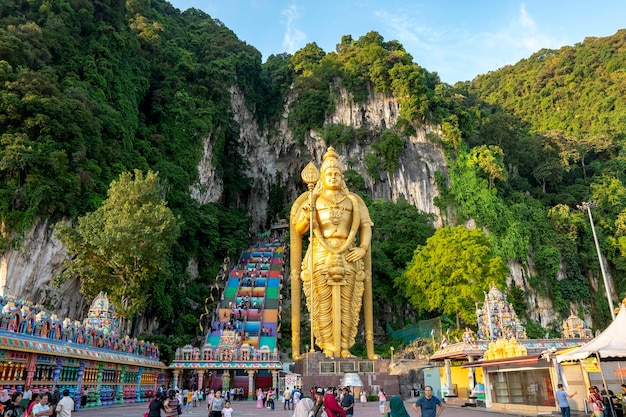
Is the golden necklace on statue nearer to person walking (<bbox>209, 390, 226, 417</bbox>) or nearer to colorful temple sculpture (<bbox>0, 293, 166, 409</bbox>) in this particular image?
colorful temple sculpture (<bbox>0, 293, 166, 409</bbox>)

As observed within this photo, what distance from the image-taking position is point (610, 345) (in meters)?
6.24

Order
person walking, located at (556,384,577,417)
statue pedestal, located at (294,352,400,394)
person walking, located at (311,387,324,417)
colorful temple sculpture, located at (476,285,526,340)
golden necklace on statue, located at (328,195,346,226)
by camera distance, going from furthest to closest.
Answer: colorful temple sculpture, located at (476,285,526,340), golden necklace on statue, located at (328,195,346,226), statue pedestal, located at (294,352,400,394), person walking, located at (556,384,577,417), person walking, located at (311,387,324,417)

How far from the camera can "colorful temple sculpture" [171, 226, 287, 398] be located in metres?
15.5

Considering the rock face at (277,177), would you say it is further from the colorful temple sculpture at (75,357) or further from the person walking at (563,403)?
the person walking at (563,403)

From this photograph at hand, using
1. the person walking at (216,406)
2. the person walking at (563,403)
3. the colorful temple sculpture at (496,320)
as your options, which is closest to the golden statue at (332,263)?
the colorful temple sculpture at (496,320)

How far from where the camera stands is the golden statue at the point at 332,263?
47.2 feet

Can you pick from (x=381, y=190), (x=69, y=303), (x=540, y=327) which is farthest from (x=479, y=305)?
(x=69, y=303)

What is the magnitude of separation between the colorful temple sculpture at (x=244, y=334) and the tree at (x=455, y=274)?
22.3 feet

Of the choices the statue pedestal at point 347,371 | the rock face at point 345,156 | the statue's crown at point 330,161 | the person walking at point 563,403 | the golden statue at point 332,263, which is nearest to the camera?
the person walking at point 563,403

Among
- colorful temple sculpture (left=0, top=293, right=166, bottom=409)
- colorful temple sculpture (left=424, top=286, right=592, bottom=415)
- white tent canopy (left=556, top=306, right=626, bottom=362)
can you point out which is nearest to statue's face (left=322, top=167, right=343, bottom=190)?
colorful temple sculpture (left=424, top=286, right=592, bottom=415)

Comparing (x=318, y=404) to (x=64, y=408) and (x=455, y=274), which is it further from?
(x=455, y=274)

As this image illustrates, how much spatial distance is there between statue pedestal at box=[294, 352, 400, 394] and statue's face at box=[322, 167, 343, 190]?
5.27 m

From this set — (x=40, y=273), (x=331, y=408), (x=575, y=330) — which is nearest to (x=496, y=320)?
(x=575, y=330)

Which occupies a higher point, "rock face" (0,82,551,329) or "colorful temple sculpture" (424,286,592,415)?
"rock face" (0,82,551,329)
